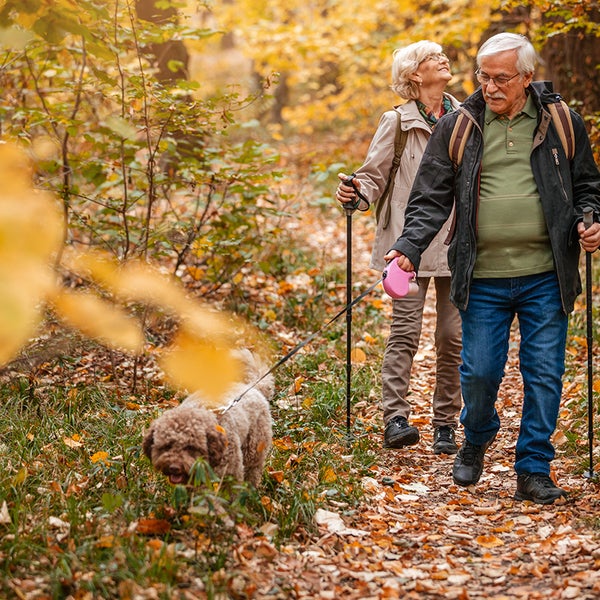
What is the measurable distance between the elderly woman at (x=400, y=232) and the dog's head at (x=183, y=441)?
5.80 ft

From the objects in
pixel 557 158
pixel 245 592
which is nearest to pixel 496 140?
pixel 557 158

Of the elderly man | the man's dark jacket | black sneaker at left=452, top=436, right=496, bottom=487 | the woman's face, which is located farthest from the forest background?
the woman's face

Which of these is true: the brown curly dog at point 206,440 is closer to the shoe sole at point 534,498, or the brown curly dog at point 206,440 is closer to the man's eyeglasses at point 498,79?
the shoe sole at point 534,498

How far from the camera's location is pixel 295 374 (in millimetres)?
6160

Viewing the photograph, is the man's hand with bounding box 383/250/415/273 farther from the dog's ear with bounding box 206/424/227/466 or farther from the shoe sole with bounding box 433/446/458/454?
the shoe sole with bounding box 433/446/458/454

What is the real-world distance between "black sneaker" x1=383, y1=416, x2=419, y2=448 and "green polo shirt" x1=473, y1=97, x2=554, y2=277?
1298 mm

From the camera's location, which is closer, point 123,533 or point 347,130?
point 123,533

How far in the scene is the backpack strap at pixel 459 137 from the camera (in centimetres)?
393

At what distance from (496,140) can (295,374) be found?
286cm

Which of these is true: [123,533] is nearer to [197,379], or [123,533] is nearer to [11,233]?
[197,379]

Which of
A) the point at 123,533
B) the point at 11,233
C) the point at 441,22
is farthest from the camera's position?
the point at 441,22

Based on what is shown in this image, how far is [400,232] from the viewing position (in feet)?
15.6

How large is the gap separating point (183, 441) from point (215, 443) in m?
0.15

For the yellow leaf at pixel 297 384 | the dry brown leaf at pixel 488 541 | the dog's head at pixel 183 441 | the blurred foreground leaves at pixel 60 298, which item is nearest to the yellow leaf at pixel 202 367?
the blurred foreground leaves at pixel 60 298
